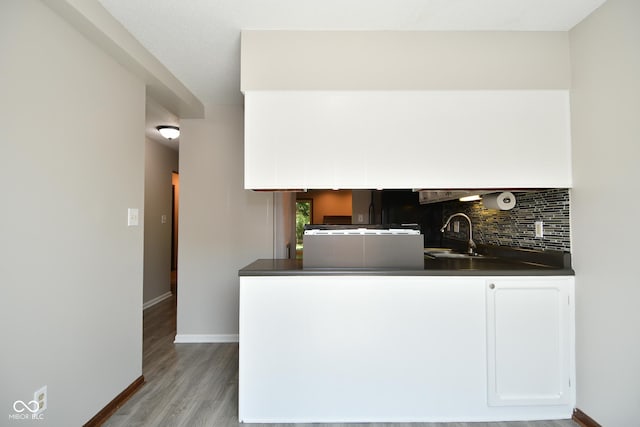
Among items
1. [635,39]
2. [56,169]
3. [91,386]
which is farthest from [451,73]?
[91,386]

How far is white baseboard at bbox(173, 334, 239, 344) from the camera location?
130 inches

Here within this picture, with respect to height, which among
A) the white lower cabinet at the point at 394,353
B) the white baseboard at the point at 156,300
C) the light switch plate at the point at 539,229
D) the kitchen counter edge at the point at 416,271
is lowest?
the white baseboard at the point at 156,300

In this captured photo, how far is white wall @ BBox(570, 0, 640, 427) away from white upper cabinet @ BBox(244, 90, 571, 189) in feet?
0.65

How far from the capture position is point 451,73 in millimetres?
2053

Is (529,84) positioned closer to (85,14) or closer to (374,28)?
(374,28)

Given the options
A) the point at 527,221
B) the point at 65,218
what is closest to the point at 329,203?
the point at 527,221

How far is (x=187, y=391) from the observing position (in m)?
2.32

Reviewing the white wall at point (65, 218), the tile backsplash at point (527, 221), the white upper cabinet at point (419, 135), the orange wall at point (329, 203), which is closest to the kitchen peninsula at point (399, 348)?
the tile backsplash at point (527, 221)

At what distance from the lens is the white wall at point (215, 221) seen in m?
3.33

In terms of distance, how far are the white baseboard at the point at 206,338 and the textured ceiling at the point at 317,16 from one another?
2644 millimetres

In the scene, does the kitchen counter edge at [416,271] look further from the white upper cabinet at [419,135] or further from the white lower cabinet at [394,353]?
the white upper cabinet at [419,135]

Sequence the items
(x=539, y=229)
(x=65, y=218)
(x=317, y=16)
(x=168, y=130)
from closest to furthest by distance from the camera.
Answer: (x=65, y=218)
(x=317, y=16)
(x=539, y=229)
(x=168, y=130)

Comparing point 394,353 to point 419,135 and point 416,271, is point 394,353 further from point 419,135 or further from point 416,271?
point 419,135

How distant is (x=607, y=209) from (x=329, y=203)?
6705mm
